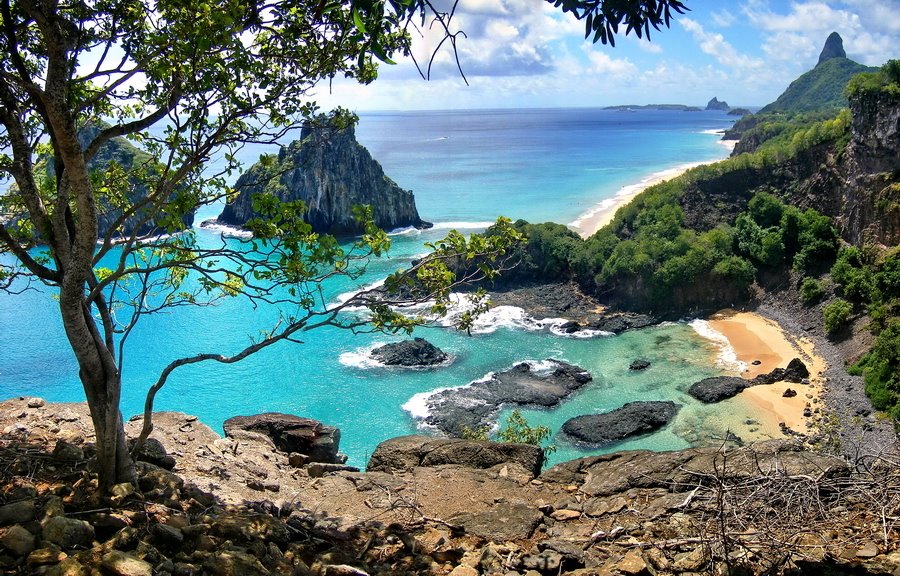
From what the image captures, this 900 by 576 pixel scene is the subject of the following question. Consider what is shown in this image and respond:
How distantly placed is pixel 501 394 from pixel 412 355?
22.3 feet

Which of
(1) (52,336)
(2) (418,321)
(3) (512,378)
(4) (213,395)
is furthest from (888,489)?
(1) (52,336)

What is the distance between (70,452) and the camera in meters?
7.62

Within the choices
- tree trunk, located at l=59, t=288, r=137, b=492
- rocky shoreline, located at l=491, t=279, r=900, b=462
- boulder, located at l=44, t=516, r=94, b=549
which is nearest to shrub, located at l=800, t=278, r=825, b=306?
rocky shoreline, located at l=491, t=279, r=900, b=462

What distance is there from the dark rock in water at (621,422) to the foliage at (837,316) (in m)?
13.0

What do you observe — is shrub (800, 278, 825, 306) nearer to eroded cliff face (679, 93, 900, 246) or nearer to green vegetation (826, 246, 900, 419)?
green vegetation (826, 246, 900, 419)

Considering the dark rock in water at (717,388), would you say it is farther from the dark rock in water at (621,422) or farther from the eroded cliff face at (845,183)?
the eroded cliff face at (845,183)

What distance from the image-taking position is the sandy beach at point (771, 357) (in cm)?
3184

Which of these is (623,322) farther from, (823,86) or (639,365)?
(823,86)

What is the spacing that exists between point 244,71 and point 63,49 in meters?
2.18

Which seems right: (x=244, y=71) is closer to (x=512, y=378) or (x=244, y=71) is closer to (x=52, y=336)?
(x=512, y=378)

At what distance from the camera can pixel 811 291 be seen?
141ft

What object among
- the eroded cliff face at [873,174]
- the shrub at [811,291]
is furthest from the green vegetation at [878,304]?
the eroded cliff face at [873,174]

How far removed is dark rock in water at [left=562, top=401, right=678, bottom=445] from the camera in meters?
30.7

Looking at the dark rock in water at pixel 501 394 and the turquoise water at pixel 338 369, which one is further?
the turquoise water at pixel 338 369
